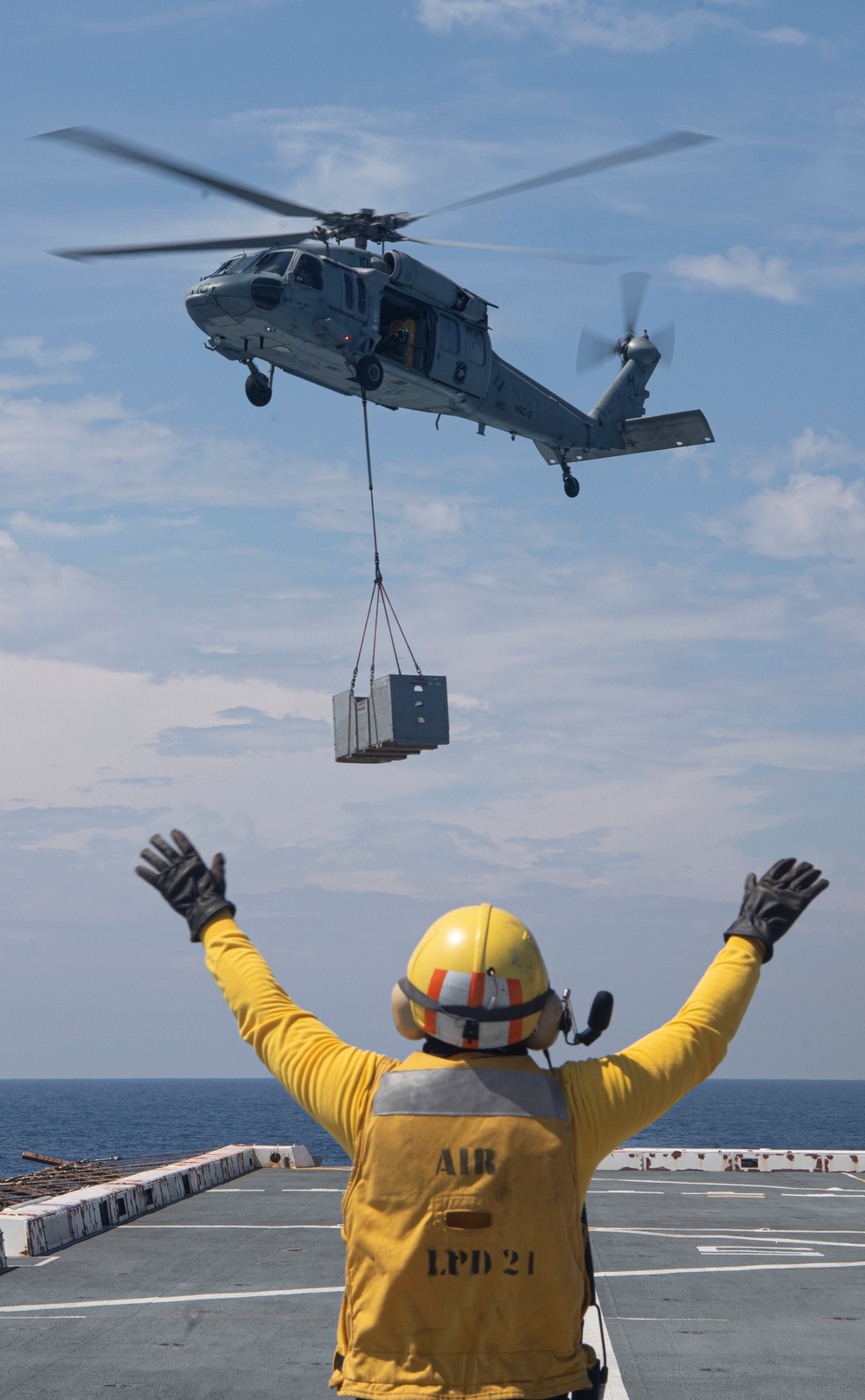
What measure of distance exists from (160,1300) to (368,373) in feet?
50.7

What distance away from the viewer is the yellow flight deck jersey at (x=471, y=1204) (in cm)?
381

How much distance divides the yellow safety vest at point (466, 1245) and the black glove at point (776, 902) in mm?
868

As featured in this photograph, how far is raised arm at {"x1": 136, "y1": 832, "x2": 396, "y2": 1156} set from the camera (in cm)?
407

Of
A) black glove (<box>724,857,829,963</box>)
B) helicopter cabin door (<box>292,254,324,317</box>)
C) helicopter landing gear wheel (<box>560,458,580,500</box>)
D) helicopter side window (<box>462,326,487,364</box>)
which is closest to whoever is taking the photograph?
black glove (<box>724,857,829,963</box>)

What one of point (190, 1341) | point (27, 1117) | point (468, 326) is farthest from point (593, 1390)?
point (27, 1117)

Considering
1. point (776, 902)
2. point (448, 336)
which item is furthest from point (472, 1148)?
point (448, 336)

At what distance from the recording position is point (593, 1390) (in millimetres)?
4020

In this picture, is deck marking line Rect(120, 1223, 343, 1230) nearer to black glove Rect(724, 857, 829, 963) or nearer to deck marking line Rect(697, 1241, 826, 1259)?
deck marking line Rect(697, 1241, 826, 1259)

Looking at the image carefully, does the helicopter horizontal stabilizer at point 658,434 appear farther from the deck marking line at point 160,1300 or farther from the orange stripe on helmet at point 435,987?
the orange stripe on helmet at point 435,987

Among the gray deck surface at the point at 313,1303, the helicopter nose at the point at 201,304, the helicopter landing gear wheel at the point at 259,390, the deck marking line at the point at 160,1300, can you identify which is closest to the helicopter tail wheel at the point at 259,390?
the helicopter landing gear wheel at the point at 259,390

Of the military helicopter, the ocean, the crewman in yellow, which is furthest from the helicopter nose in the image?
the ocean

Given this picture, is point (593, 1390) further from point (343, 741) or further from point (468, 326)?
A: point (468, 326)

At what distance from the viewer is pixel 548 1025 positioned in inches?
158

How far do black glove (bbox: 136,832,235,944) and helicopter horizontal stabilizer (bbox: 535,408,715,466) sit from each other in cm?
2933
